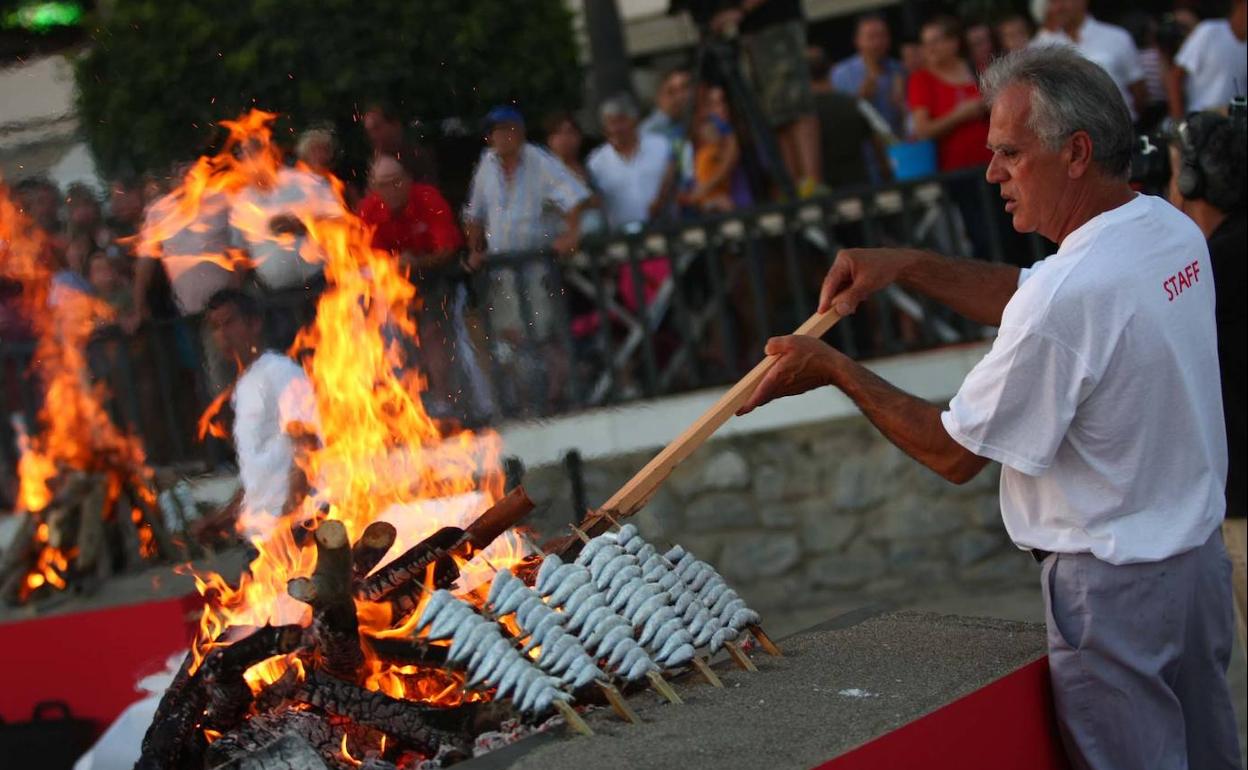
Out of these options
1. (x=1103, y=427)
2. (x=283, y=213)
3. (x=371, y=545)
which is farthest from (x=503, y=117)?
(x=1103, y=427)

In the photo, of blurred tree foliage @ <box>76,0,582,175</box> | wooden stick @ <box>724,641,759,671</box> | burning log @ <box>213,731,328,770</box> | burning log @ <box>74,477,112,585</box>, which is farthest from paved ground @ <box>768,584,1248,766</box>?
burning log @ <box>213,731,328,770</box>

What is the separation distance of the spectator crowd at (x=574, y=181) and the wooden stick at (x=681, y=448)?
5.98ft

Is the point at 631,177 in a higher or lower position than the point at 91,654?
higher

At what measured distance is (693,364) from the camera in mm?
7645

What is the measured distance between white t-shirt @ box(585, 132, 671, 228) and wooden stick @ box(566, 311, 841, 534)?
16.0 ft

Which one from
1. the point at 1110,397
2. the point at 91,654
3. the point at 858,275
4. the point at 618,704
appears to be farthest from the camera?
the point at 91,654

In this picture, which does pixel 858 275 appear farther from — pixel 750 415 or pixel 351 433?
pixel 750 415

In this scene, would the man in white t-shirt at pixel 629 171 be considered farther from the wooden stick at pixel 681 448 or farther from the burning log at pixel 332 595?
the burning log at pixel 332 595

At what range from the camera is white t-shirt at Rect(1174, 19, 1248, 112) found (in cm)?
771

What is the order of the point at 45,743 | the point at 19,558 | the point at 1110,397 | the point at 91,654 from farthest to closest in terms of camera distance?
1. the point at 19,558
2. the point at 91,654
3. the point at 45,743
4. the point at 1110,397

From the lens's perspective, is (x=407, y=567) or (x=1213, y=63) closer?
(x=407, y=567)

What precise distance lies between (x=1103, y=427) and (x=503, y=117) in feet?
16.2

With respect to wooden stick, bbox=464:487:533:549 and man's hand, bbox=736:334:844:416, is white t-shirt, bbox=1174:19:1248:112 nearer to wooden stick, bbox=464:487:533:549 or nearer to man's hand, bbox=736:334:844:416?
man's hand, bbox=736:334:844:416

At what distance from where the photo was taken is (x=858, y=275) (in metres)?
3.63
